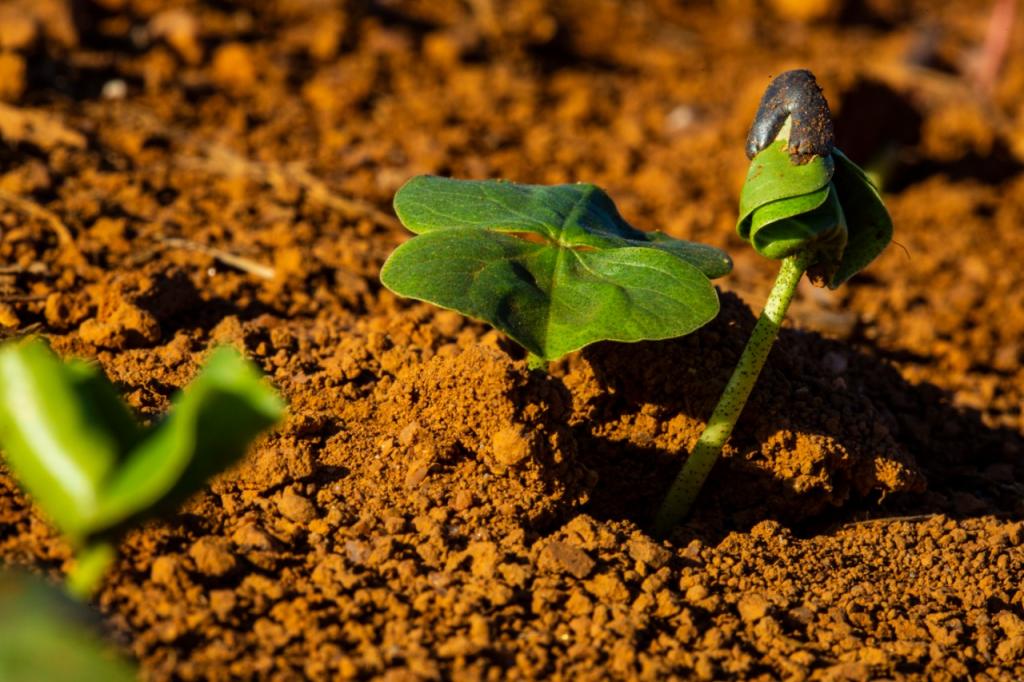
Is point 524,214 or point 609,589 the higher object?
point 524,214

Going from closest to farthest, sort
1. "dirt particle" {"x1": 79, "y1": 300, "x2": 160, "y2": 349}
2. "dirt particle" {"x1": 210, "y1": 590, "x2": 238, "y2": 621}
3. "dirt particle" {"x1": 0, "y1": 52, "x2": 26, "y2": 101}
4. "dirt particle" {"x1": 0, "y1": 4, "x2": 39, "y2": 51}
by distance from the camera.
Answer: "dirt particle" {"x1": 210, "y1": 590, "x2": 238, "y2": 621}, "dirt particle" {"x1": 79, "y1": 300, "x2": 160, "y2": 349}, "dirt particle" {"x1": 0, "y1": 52, "x2": 26, "y2": 101}, "dirt particle" {"x1": 0, "y1": 4, "x2": 39, "y2": 51}

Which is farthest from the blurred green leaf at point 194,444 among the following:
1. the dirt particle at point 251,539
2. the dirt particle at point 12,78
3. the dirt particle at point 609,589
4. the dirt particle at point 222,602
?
the dirt particle at point 12,78

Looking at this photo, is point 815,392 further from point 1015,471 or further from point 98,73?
point 98,73

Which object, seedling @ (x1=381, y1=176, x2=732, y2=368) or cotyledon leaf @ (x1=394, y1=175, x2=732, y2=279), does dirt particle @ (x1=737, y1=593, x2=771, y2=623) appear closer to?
seedling @ (x1=381, y1=176, x2=732, y2=368)

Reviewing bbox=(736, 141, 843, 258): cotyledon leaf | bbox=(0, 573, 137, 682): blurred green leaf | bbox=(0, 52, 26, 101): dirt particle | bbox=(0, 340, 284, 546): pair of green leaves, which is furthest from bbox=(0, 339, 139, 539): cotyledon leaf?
bbox=(0, 52, 26, 101): dirt particle

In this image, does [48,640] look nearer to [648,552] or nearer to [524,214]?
[648,552]

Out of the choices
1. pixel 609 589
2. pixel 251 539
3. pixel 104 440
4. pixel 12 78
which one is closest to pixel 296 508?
pixel 251 539

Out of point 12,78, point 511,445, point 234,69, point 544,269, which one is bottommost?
point 234,69
